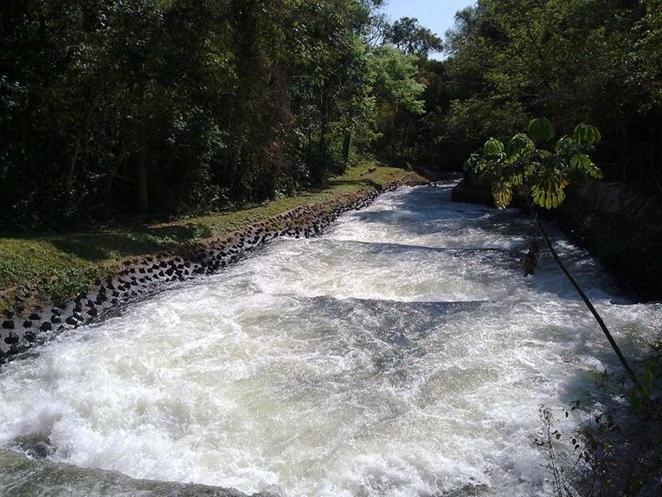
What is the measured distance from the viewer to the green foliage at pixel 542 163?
3.16 metres

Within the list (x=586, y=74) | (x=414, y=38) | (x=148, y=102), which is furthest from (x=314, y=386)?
(x=414, y=38)

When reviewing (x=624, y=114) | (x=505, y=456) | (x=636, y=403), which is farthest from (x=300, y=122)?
(x=636, y=403)

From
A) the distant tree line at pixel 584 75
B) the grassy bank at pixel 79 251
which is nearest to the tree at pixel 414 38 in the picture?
the distant tree line at pixel 584 75

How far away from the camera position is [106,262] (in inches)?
374

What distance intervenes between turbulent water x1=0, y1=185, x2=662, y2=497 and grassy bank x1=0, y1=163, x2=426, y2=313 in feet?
3.42

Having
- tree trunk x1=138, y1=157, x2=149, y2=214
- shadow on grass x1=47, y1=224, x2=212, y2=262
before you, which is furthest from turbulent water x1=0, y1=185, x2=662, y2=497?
tree trunk x1=138, y1=157, x2=149, y2=214

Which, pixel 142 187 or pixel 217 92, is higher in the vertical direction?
pixel 217 92

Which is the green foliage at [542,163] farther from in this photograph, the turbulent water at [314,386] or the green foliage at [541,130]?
the turbulent water at [314,386]

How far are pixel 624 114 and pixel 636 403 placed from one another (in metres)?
11.4

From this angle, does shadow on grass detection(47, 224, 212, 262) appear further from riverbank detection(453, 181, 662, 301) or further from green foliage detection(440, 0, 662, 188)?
riverbank detection(453, 181, 662, 301)

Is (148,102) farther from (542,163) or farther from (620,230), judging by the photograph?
(620,230)

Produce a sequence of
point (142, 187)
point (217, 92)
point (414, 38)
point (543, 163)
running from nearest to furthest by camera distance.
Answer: point (543, 163)
point (142, 187)
point (217, 92)
point (414, 38)

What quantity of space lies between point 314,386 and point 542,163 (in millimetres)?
3758

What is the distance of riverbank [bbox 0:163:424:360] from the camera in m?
7.60
